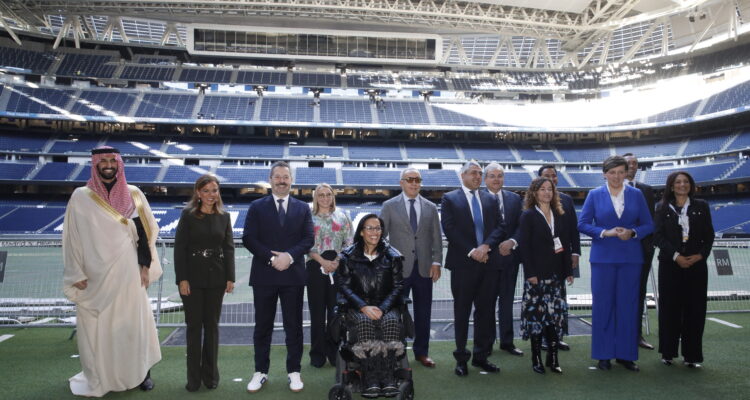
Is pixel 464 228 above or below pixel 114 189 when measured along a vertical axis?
below

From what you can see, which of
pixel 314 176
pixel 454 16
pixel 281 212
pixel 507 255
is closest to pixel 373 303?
pixel 281 212

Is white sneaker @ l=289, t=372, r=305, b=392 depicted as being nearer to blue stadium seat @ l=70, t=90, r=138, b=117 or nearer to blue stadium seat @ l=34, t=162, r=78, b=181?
blue stadium seat @ l=34, t=162, r=78, b=181

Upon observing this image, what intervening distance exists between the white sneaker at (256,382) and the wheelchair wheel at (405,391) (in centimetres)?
137

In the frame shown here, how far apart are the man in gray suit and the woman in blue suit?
1653 millimetres

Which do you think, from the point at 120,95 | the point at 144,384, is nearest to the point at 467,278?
the point at 144,384

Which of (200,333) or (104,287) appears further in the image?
(200,333)

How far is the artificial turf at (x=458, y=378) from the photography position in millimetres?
4266

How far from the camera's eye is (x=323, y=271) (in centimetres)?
518

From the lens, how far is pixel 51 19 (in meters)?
36.5

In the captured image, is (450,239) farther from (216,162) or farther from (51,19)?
(51,19)

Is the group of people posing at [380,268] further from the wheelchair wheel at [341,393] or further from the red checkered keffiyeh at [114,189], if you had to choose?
the wheelchair wheel at [341,393]

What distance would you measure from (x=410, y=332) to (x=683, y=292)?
3.16 metres

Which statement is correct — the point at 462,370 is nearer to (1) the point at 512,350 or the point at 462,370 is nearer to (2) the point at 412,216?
(1) the point at 512,350

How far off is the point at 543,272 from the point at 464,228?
0.91 meters
